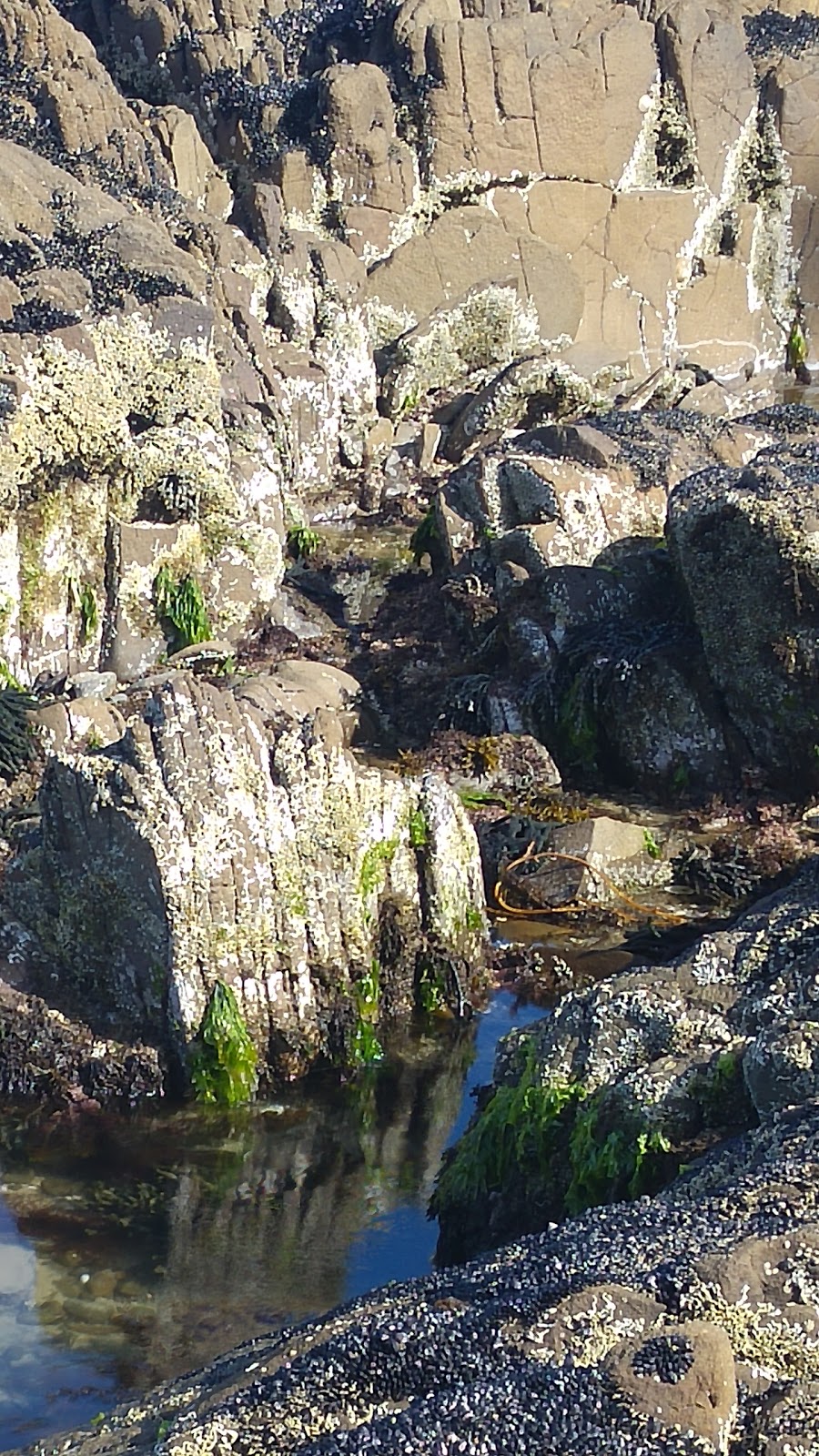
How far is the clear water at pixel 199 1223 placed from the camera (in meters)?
6.35

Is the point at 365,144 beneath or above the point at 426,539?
above

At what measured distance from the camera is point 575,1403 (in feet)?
12.4

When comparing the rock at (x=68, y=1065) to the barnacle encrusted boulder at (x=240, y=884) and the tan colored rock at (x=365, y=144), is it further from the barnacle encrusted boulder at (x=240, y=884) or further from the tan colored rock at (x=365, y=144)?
the tan colored rock at (x=365, y=144)

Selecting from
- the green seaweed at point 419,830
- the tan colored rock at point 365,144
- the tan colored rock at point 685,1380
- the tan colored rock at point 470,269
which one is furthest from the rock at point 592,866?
the tan colored rock at point 365,144

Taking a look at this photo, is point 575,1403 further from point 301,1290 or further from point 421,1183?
point 421,1183

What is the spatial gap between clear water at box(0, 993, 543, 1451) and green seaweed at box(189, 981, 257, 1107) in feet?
0.41

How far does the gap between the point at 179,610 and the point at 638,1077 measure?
34.0 feet

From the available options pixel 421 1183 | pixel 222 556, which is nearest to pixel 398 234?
pixel 222 556

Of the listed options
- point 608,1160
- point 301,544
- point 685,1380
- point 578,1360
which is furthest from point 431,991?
point 301,544

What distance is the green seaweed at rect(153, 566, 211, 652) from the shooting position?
618 inches

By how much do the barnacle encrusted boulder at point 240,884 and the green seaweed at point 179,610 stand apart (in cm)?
647

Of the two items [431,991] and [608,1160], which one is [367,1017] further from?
[608,1160]

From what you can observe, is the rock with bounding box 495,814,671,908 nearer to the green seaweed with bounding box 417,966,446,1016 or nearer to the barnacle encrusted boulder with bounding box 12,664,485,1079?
the barnacle encrusted boulder with bounding box 12,664,485,1079

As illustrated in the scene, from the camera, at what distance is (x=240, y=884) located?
858 centimetres
